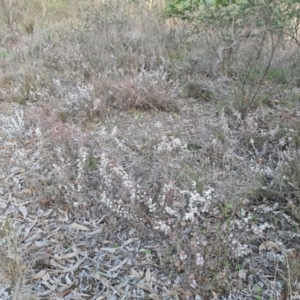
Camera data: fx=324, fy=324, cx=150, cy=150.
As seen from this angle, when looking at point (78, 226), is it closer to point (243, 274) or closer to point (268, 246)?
point (243, 274)

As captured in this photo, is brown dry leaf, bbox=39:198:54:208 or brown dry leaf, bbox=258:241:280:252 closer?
brown dry leaf, bbox=258:241:280:252

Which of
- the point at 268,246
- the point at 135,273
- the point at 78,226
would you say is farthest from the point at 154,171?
the point at 268,246

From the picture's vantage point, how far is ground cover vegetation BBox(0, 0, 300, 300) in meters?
1.86

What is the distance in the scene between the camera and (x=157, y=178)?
2.48m

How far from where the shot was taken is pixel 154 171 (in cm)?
253

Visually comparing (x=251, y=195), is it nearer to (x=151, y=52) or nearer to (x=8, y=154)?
(x=8, y=154)

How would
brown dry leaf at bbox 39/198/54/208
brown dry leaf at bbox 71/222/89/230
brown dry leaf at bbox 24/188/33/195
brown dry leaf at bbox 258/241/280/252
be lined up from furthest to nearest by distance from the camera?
brown dry leaf at bbox 24/188/33/195
brown dry leaf at bbox 39/198/54/208
brown dry leaf at bbox 71/222/89/230
brown dry leaf at bbox 258/241/280/252

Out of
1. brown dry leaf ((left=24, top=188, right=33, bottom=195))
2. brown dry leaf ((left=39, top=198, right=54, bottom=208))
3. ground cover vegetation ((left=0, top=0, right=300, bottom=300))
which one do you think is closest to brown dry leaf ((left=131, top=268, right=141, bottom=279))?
ground cover vegetation ((left=0, top=0, right=300, bottom=300))

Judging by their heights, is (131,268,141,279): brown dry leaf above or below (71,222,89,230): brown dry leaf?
above

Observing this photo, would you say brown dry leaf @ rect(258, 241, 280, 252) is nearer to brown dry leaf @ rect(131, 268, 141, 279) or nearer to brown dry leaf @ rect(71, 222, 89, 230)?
brown dry leaf @ rect(131, 268, 141, 279)

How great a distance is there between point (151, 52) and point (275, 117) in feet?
7.45

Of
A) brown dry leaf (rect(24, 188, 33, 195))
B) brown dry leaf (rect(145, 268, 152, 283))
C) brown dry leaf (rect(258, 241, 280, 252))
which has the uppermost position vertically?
brown dry leaf (rect(258, 241, 280, 252))

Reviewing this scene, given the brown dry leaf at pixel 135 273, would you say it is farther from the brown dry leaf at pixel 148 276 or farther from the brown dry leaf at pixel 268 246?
the brown dry leaf at pixel 268 246

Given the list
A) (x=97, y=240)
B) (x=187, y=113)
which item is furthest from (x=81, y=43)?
(x=97, y=240)
